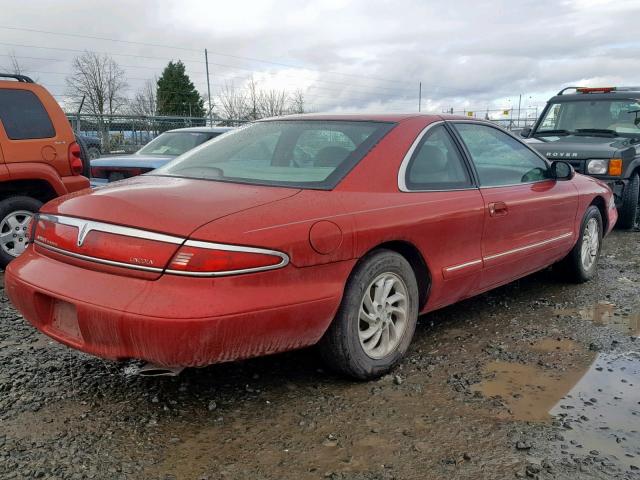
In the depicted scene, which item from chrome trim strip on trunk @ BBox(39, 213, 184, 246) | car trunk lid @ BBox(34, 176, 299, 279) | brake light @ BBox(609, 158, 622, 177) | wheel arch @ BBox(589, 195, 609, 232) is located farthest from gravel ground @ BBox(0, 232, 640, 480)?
brake light @ BBox(609, 158, 622, 177)

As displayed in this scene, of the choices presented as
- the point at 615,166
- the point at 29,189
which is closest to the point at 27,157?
the point at 29,189

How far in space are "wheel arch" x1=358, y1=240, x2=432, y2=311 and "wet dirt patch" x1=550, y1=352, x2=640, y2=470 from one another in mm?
937

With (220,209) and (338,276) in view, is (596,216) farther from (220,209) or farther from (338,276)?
(220,209)

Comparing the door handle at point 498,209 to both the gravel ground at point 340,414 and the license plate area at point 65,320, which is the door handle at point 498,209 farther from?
the license plate area at point 65,320

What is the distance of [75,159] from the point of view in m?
6.07

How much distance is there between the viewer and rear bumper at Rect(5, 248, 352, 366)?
247 cm

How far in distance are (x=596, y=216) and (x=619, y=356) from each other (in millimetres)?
2109

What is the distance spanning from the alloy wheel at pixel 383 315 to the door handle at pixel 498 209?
0.95 meters

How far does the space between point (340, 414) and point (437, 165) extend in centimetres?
167

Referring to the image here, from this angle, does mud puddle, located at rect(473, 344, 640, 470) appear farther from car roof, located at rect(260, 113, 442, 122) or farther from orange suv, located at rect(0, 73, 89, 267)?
orange suv, located at rect(0, 73, 89, 267)

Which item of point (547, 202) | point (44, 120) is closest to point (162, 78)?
point (44, 120)

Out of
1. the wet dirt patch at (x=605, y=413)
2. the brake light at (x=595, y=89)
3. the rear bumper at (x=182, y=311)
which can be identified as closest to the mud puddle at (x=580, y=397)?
the wet dirt patch at (x=605, y=413)

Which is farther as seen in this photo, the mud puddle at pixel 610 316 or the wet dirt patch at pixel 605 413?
the mud puddle at pixel 610 316

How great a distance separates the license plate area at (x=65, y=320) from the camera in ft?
8.91
